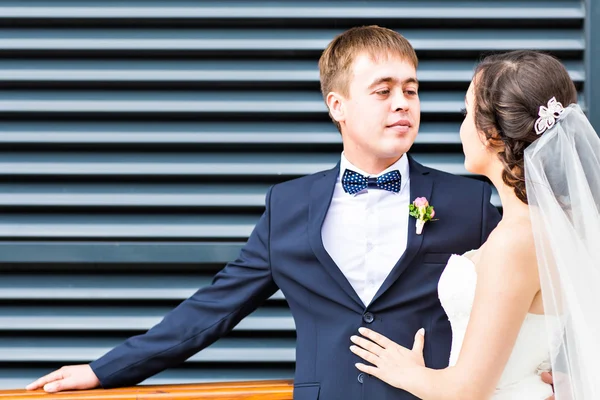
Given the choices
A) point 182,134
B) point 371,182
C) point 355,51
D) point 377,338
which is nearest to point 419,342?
point 377,338

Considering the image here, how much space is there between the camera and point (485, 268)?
7.13 ft

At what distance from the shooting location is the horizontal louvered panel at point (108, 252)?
3482mm

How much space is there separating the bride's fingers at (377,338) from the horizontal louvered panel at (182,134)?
1343 millimetres

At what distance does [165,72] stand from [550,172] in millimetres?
1954

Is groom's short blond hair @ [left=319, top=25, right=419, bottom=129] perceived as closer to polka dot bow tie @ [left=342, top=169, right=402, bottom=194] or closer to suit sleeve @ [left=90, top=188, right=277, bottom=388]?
polka dot bow tie @ [left=342, top=169, right=402, bottom=194]

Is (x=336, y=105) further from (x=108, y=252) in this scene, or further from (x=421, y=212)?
(x=108, y=252)

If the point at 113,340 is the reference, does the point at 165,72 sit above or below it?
above

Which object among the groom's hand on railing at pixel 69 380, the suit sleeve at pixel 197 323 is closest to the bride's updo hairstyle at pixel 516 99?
the suit sleeve at pixel 197 323

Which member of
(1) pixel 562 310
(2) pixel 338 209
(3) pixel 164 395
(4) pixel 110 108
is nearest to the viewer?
(1) pixel 562 310

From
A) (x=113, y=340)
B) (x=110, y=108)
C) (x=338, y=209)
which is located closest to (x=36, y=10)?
(x=110, y=108)

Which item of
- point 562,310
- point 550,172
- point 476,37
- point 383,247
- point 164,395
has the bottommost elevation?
point 164,395

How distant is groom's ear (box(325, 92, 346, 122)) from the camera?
276cm

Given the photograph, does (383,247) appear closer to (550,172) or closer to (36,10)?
(550,172)

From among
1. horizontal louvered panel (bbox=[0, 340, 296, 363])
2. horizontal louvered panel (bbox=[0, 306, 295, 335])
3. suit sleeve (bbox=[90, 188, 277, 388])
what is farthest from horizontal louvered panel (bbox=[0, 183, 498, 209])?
suit sleeve (bbox=[90, 188, 277, 388])
